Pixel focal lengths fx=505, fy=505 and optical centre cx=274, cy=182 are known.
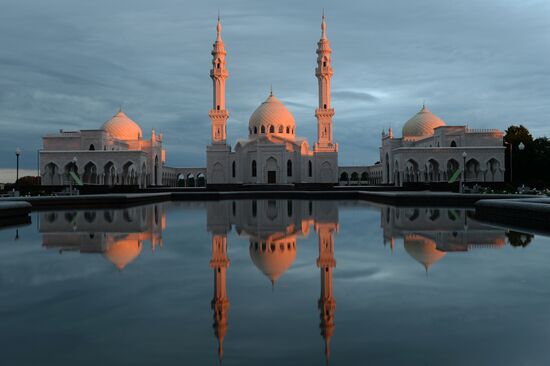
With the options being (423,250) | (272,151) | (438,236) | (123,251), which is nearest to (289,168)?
(272,151)

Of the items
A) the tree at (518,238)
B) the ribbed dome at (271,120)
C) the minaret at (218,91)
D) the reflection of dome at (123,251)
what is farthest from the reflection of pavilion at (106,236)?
the ribbed dome at (271,120)

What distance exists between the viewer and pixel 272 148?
4666 centimetres

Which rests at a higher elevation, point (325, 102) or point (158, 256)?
point (325, 102)

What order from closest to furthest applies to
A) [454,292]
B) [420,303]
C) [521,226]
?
[420,303]
[454,292]
[521,226]

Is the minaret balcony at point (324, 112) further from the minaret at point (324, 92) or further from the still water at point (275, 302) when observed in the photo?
the still water at point (275, 302)

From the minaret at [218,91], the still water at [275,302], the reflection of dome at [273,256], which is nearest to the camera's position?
the still water at [275,302]

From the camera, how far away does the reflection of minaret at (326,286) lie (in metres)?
3.79

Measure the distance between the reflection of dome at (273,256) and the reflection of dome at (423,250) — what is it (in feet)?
5.56

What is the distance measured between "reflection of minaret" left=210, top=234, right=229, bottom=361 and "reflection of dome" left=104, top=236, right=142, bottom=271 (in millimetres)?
1113

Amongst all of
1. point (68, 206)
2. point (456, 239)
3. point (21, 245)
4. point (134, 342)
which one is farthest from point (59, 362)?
point (68, 206)

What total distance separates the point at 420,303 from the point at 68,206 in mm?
17350

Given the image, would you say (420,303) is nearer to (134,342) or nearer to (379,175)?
(134,342)

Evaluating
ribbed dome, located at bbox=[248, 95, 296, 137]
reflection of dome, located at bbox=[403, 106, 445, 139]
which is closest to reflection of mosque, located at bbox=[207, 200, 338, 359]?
ribbed dome, located at bbox=[248, 95, 296, 137]

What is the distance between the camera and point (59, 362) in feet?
10.3
